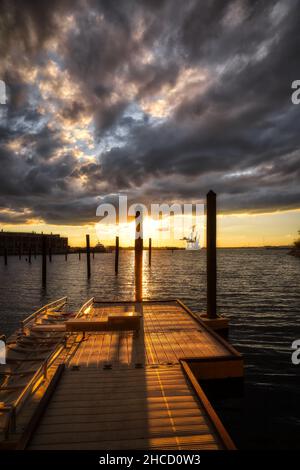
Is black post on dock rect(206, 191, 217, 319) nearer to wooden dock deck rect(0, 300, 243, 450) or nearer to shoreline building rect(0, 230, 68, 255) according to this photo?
wooden dock deck rect(0, 300, 243, 450)

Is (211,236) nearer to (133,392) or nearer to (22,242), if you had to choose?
(133,392)

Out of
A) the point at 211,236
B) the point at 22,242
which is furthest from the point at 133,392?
the point at 22,242

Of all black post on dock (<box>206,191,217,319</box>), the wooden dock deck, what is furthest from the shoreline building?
the wooden dock deck

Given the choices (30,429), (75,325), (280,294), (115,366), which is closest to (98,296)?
(280,294)

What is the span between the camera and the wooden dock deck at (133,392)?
185 inches

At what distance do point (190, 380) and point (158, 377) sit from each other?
0.81 metres

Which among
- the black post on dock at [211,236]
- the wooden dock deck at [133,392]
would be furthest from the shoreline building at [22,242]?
the wooden dock deck at [133,392]

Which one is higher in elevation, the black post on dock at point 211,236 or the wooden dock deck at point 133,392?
the black post on dock at point 211,236

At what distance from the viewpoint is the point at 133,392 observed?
622 cm

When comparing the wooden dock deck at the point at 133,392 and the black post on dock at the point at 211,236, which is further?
the black post on dock at the point at 211,236

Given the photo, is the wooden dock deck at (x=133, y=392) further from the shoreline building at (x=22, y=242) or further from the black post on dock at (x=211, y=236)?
the shoreline building at (x=22, y=242)
